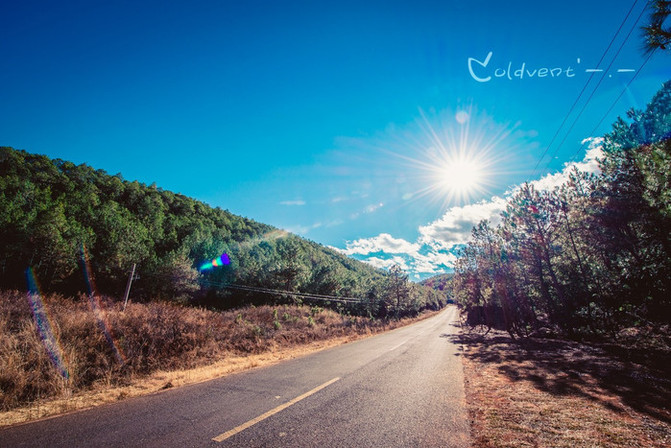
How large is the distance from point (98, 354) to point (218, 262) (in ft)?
175

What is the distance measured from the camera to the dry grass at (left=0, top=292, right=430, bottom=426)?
216 inches

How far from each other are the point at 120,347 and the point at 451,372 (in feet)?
35.5

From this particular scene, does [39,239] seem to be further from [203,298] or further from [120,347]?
[120,347]

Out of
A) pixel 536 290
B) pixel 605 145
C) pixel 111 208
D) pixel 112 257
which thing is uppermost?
pixel 111 208

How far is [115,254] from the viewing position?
140 ft

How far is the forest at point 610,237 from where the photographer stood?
44.2 ft

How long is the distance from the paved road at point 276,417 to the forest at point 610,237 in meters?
15.1

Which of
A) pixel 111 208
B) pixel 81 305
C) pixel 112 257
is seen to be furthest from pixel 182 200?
pixel 81 305

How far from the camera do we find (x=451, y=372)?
889 cm

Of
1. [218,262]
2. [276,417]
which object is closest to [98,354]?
[276,417]

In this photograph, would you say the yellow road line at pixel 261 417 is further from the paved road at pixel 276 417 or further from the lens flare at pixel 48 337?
the lens flare at pixel 48 337

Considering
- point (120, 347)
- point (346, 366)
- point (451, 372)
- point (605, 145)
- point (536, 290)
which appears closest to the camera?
point (120, 347)

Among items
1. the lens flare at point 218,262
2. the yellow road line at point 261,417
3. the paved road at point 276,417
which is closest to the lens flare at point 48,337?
the paved road at point 276,417

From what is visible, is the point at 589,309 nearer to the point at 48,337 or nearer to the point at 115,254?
the point at 48,337
